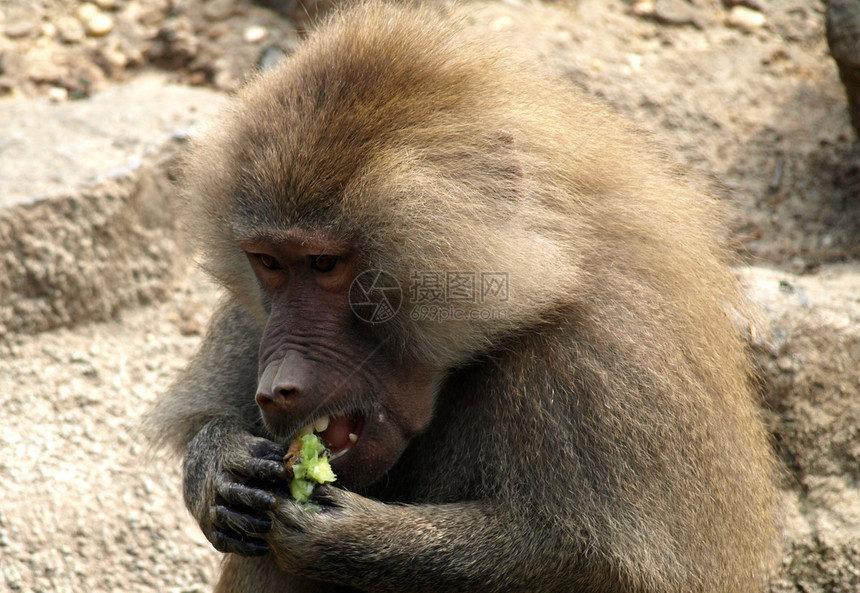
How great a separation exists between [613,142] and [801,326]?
54.9 inches

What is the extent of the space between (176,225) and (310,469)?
7.68 ft

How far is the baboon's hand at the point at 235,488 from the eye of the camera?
8.00 feet

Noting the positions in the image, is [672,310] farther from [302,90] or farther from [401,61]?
[302,90]

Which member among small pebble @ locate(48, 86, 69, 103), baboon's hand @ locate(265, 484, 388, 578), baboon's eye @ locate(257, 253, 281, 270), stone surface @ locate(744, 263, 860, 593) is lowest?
small pebble @ locate(48, 86, 69, 103)

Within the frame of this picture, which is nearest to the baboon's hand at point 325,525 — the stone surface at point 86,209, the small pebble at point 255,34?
the stone surface at point 86,209

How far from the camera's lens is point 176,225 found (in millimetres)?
4371

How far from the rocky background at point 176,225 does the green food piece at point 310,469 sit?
1.07 m

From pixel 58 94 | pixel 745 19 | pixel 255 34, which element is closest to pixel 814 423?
pixel 745 19

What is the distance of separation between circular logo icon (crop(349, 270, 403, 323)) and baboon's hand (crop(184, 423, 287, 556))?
1.40ft

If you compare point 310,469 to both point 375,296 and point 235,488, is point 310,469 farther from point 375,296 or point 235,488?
point 375,296

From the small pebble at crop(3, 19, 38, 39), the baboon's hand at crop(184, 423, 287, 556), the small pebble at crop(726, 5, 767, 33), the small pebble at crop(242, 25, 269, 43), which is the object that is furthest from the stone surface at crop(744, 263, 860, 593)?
the small pebble at crop(3, 19, 38, 39)

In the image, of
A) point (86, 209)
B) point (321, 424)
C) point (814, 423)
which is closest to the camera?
point (321, 424)

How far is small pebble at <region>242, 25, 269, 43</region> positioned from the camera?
514 cm

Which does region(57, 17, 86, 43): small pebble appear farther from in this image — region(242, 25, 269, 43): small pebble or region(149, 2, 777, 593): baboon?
region(149, 2, 777, 593): baboon
